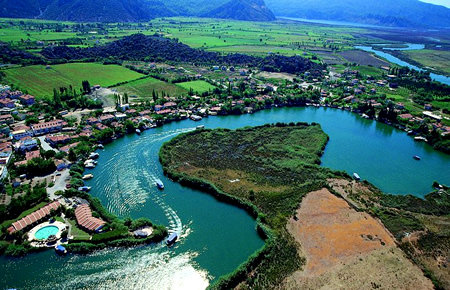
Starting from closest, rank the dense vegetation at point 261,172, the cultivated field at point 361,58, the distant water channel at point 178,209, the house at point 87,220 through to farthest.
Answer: the distant water channel at point 178,209, the dense vegetation at point 261,172, the house at point 87,220, the cultivated field at point 361,58

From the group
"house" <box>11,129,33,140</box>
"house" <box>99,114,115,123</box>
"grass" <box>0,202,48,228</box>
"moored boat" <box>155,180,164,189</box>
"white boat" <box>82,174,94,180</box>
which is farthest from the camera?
"house" <box>99,114,115,123</box>

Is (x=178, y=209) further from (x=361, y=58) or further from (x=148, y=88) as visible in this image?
(x=361, y=58)

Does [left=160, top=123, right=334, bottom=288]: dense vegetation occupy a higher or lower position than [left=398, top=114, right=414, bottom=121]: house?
lower

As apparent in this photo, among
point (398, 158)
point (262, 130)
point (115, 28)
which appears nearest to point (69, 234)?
point (262, 130)

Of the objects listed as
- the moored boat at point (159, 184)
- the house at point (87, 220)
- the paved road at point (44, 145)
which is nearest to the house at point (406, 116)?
the moored boat at point (159, 184)

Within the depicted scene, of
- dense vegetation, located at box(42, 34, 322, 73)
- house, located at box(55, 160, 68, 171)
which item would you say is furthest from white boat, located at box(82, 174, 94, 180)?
dense vegetation, located at box(42, 34, 322, 73)

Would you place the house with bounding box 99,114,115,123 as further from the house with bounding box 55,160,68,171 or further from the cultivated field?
the cultivated field

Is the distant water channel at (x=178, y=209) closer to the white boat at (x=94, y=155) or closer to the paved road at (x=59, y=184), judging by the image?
the white boat at (x=94, y=155)
